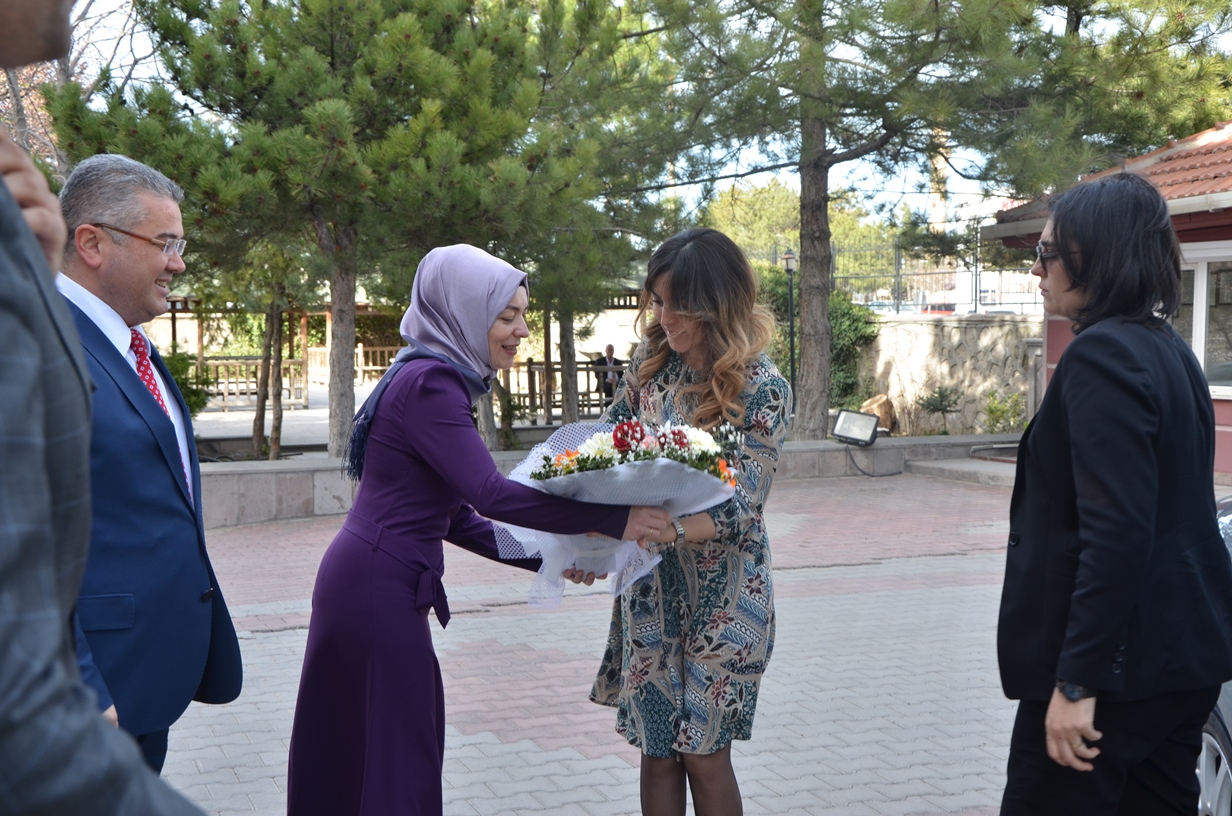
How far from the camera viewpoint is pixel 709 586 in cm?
321

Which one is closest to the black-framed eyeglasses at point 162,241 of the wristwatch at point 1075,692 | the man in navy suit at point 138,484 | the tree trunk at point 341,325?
the man in navy suit at point 138,484

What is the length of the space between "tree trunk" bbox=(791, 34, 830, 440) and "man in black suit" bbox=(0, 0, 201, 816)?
1533cm

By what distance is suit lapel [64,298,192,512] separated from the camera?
2.42m

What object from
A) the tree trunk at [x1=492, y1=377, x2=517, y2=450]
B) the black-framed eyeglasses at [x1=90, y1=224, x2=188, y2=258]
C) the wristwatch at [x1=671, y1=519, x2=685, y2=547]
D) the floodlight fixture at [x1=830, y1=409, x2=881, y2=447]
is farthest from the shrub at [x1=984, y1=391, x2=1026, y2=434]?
the black-framed eyeglasses at [x1=90, y1=224, x2=188, y2=258]

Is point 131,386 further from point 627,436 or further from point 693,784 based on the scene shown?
point 693,784

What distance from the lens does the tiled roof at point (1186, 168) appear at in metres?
13.8

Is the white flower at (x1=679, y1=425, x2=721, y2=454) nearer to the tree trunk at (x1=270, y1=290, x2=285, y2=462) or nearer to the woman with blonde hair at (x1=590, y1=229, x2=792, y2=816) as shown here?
the woman with blonde hair at (x1=590, y1=229, x2=792, y2=816)

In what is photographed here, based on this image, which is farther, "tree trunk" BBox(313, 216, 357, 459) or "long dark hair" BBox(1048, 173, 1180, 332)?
"tree trunk" BBox(313, 216, 357, 459)

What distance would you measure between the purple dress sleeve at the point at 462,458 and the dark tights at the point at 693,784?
2.49ft

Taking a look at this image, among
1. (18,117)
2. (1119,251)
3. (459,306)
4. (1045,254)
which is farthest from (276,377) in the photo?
(1119,251)

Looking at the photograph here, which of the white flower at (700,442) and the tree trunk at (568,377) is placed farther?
the tree trunk at (568,377)

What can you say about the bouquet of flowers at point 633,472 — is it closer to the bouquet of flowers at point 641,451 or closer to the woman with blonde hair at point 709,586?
the bouquet of flowers at point 641,451

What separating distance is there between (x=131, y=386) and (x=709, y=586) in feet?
5.15

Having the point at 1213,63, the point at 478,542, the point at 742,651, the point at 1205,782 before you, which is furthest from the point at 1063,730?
the point at 1213,63
